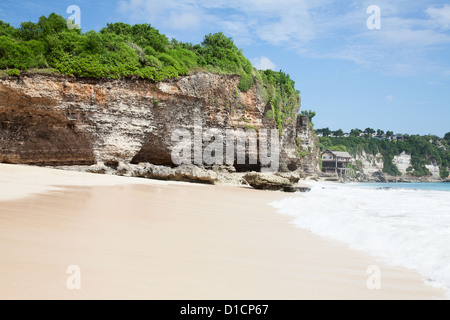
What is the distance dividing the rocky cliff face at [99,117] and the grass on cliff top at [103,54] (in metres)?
0.58

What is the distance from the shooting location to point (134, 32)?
83.4ft

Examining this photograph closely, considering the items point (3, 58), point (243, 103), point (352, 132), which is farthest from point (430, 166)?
point (3, 58)

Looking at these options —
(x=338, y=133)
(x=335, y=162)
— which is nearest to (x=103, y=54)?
(x=335, y=162)

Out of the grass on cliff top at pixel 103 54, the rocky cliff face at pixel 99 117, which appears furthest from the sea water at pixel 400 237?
the grass on cliff top at pixel 103 54

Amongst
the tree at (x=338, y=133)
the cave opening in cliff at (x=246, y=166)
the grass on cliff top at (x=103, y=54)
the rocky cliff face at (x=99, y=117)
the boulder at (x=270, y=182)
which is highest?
the tree at (x=338, y=133)

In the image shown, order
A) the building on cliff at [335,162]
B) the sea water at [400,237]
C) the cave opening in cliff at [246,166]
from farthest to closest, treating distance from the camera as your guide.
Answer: the building on cliff at [335,162], the cave opening in cliff at [246,166], the sea water at [400,237]

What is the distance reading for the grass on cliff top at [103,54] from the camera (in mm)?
17234

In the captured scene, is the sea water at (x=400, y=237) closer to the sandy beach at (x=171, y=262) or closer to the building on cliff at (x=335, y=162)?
the sandy beach at (x=171, y=262)

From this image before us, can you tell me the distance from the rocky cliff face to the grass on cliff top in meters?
0.58

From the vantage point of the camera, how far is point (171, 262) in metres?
3.31

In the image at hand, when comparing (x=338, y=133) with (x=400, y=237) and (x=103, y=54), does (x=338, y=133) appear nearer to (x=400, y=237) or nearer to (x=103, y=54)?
(x=103, y=54)
